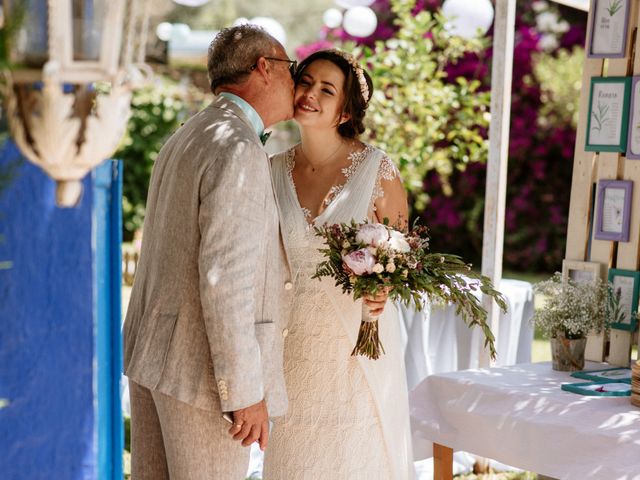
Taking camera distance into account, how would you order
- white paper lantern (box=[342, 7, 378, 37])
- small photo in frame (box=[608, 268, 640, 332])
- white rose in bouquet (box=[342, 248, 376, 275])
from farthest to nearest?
white paper lantern (box=[342, 7, 378, 37]) < small photo in frame (box=[608, 268, 640, 332]) < white rose in bouquet (box=[342, 248, 376, 275])

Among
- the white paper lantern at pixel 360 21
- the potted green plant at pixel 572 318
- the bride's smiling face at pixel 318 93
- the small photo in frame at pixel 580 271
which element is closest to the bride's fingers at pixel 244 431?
the bride's smiling face at pixel 318 93

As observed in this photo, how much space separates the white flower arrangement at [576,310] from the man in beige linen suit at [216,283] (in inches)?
61.5

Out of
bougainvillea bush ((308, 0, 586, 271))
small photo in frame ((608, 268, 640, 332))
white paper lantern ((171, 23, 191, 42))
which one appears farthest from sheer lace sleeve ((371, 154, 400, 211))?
bougainvillea bush ((308, 0, 586, 271))

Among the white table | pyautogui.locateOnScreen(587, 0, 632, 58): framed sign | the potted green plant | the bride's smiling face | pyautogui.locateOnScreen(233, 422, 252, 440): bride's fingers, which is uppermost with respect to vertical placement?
pyautogui.locateOnScreen(587, 0, 632, 58): framed sign

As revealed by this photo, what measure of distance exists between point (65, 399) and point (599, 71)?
3.08m

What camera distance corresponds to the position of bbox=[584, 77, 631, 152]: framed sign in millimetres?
3896

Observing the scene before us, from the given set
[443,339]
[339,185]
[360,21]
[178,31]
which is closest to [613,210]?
[339,185]

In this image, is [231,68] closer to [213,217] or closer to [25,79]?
[213,217]

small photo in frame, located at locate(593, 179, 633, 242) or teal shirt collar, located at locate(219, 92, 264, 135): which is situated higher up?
teal shirt collar, located at locate(219, 92, 264, 135)

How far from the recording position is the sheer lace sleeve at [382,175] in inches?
137

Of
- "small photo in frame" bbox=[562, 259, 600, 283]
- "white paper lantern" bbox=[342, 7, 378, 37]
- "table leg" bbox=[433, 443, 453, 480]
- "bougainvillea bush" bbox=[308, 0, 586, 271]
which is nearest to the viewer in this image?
"table leg" bbox=[433, 443, 453, 480]

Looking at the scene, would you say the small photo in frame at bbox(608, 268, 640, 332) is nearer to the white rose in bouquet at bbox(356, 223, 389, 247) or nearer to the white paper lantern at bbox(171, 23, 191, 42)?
the white rose in bouquet at bbox(356, 223, 389, 247)

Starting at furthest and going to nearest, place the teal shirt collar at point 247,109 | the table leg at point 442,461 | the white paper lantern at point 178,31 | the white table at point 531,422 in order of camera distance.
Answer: the white paper lantern at point 178,31 < the table leg at point 442,461 < the white table at point 531,422 < the teal shirt collar at point 247,109

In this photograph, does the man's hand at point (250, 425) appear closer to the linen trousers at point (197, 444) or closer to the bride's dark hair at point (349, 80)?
the linen trousers at point (197, 444)
